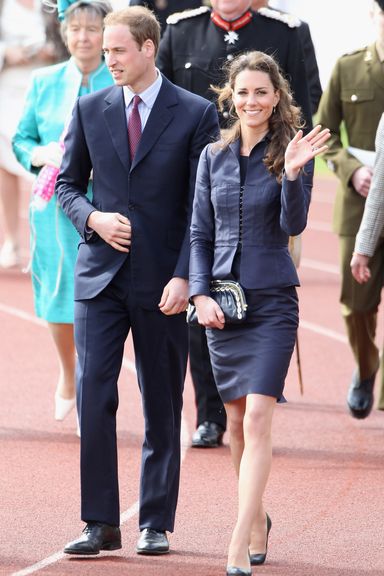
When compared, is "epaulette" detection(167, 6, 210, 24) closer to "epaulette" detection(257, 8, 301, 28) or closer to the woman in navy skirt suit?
"epaulette" detection(257, 8, 301, 28)

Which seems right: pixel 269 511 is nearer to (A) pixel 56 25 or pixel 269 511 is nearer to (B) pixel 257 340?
(B) pixel 257 340

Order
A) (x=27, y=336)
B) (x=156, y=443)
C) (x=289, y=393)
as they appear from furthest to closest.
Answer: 1. (x=27, y=336)
2. (x=289, y=393)
3. (x=156, y=443)

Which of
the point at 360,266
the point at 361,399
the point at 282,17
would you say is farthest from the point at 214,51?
the point at 361,399

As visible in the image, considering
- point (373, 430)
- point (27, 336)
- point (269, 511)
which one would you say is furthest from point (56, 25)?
point (269, 511)

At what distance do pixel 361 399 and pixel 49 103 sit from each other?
2632 mm

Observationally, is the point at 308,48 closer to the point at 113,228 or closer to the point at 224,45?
the point at 224,45

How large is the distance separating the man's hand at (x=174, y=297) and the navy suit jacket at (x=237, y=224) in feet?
0.21

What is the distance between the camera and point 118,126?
6480mm

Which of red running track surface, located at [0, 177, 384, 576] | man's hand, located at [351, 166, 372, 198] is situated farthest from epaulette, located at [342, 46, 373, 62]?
red running track surface, located at [0, 177, 384, 576]

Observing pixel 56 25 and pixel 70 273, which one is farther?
pixel 56 25

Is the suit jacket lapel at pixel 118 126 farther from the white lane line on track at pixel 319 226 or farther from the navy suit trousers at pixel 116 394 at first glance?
the white lane line on track at pixel 319 226

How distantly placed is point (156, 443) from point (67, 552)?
0.59m

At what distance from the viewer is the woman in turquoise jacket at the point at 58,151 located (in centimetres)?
853

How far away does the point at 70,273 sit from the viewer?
8.98 metres
